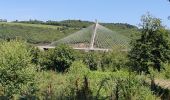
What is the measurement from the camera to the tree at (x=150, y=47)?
31.9 metres

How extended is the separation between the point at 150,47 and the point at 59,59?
13245mm

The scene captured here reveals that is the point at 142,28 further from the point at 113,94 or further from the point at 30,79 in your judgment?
the point at 113,94

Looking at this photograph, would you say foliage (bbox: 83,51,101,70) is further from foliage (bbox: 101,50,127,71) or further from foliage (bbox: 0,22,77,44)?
foliage (bbox: 0,22,77,44)

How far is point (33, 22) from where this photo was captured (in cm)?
14438

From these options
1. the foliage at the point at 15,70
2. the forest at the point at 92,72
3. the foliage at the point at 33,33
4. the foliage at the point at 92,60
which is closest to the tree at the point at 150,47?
the forest at the point at 92,72

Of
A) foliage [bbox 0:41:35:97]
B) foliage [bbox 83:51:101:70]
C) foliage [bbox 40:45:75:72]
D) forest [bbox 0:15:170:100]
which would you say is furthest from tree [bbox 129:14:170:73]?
foliage [bbox 83:51:101:70]

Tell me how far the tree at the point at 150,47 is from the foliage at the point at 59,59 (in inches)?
490

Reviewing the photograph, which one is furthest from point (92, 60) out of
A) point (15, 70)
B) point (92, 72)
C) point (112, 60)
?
point (15, 70)

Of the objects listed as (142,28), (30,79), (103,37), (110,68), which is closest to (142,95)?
(30,79)

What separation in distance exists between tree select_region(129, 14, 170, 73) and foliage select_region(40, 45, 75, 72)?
40.8 ft

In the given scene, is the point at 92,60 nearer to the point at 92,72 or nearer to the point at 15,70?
the point at 92,72

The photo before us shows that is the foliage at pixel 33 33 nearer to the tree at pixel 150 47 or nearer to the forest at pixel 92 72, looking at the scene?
the forest at pixel 92 72

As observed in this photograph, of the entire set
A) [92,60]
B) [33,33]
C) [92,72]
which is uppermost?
[92,72]

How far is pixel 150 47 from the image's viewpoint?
3278 centimetres
